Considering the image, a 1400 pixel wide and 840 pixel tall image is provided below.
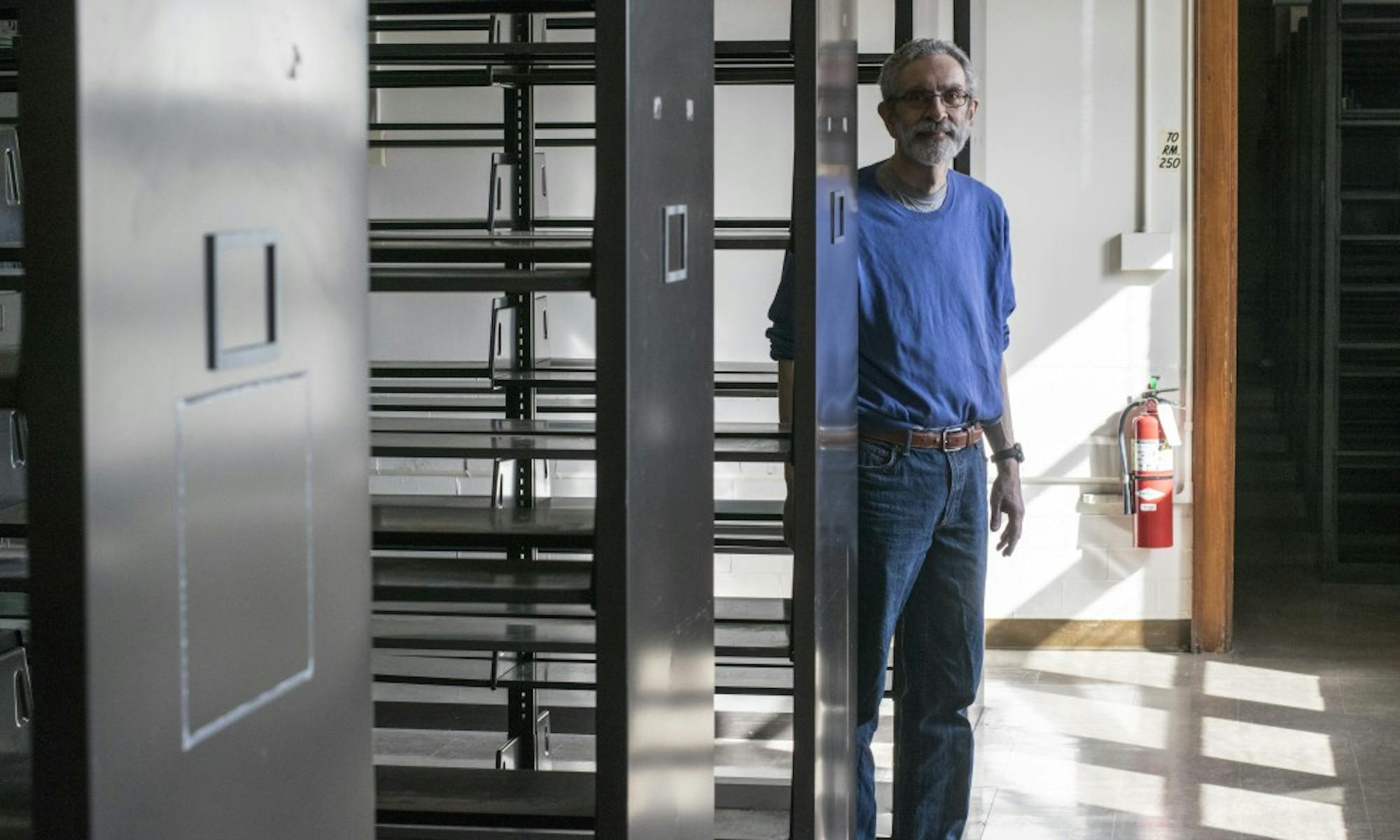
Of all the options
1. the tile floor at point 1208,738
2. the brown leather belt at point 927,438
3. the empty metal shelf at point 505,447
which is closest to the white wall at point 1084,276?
the tile floor at point 1208,738

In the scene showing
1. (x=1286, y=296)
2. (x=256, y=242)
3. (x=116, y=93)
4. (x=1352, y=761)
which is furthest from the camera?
(x=1286, y=296)

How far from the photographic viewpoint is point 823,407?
114 inches

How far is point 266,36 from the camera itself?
99 centimetres

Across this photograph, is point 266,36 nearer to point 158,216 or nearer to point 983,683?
point 158,216

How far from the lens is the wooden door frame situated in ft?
19.4

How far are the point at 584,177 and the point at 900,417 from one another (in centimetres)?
278

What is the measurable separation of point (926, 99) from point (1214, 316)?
2789 mm

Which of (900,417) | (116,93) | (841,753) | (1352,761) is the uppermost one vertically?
(116,93)

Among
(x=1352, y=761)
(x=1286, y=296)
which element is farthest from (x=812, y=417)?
(x=1286, y=296)

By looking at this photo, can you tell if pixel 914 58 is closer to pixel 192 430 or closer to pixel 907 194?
pixel 907 194

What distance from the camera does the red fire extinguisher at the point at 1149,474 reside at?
588 centimetres

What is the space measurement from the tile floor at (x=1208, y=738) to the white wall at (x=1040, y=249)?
0.40 meters

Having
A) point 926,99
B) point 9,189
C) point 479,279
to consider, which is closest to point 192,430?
point 479,279

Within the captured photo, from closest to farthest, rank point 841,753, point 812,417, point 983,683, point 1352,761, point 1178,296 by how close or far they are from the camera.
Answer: point 812,417
point 841,753
point 1352,761
point 983,683
point 1178,296
